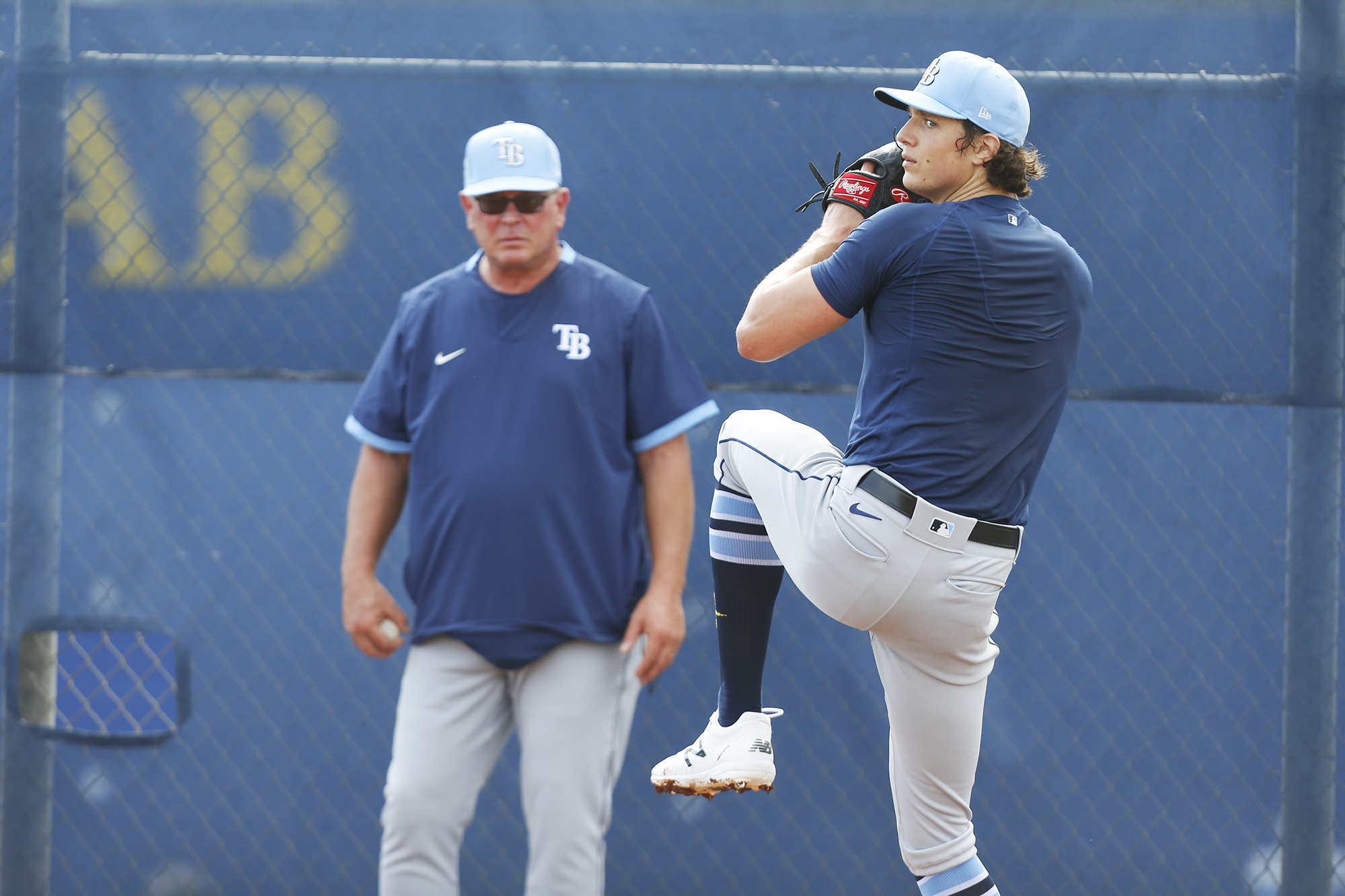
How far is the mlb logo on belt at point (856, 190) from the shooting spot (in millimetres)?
2139

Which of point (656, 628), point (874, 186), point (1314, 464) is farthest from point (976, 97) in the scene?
point (1314, 464)

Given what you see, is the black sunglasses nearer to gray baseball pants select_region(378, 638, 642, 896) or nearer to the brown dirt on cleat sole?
gray baseball pants select_region(378, 638, 642, 896)

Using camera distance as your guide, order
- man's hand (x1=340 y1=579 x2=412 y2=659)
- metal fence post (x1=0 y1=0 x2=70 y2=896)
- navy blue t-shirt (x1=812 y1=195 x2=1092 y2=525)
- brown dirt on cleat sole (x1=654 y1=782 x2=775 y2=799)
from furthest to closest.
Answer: metal fence post (x1=0 y1=0 x2=70 y2=896) < brown dirt on cleat sole (x1=654 y1=782 x2=775 y2=799) < man's hand (x1=340 y1=579 x2=412 y2=659) < navy blue t-shirt (x1=812 y1=195 x2=1092 y2=525)

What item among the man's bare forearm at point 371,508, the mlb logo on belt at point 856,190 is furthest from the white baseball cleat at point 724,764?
the mlb logo on belt at point 856,190

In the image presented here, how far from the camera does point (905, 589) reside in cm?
206

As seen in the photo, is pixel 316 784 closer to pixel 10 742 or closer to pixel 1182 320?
pixel 10 742

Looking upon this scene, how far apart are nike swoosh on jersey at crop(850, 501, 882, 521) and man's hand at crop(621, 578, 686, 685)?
36cm

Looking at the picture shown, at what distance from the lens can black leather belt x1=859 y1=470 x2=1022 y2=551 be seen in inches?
79.7

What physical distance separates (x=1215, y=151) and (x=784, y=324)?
182 cm

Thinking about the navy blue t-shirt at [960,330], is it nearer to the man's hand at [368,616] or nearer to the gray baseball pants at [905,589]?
the gray baseball pants at [905,589]

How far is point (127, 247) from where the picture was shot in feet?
10.1

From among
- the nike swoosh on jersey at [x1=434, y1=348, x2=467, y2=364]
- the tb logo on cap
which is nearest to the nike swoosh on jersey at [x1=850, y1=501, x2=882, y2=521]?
the nike swoosh on jersey at [x1=434, y1=348, x2=467, y2=364]

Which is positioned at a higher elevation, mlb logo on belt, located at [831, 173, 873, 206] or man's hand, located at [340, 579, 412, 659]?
mlb logo on belt, located at [831, 173, 873, 206]

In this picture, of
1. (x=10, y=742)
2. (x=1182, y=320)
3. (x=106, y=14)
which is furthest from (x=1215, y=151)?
(x=10, y=742)
